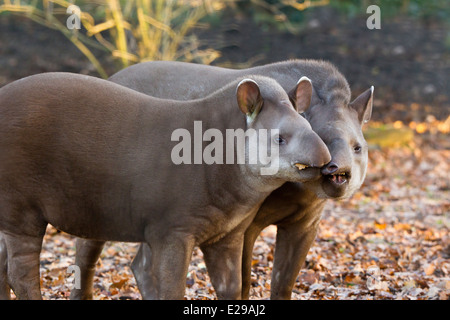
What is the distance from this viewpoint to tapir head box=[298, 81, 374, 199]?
201 inches

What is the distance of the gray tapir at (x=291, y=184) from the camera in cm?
527

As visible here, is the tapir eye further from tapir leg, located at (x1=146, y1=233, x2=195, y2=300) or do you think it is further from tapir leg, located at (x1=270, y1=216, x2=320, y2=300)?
tapir leg, located at (x1=270, y1=216, x2=320, y2=300)

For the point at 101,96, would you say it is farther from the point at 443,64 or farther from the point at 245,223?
the point at 443,64

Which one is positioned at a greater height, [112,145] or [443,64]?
[443,64]

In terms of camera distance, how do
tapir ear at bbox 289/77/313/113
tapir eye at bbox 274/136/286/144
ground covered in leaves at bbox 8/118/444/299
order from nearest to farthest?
1. tapir eye at bbox 274/136/286/144
2. tapir ear at bbox 289/77/313/113
3. ground covered in leaves at bbox 8/118/444/299

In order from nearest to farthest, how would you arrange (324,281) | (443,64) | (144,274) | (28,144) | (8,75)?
(28,144) < (144,274) < (324,281) < (8,75) < (443,64)

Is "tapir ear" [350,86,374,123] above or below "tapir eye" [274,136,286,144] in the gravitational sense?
above

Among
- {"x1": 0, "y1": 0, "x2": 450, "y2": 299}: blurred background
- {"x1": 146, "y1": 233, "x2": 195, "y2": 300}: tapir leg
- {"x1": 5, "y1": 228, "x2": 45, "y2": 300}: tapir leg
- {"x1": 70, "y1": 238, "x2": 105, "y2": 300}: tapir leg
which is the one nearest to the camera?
{"x1": 146, "y1": 233, "x2": 195, "y2": 300}: tapir leg

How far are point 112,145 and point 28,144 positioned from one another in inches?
23.5

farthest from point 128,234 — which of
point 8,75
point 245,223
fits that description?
point 8,75

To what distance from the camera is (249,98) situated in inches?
195

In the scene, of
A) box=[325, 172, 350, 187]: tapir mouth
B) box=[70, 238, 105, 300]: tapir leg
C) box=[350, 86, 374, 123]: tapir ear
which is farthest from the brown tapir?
box=[70, 238, 105, 300]: tapir leg

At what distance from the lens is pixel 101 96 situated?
5.39 meters
